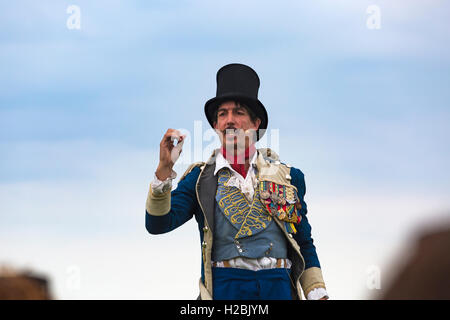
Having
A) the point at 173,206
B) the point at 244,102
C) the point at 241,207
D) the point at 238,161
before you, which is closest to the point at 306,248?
the point at 241,207

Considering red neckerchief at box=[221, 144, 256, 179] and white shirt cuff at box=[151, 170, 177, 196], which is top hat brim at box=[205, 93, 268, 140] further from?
white shirt cuff at box=[151, 170, 177, 196]

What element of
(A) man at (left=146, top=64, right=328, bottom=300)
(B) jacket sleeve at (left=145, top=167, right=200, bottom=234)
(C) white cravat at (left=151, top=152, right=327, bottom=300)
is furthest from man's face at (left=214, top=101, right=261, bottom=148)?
(B) jacket sleeve at (left=145, top=167, right=200, bottom=234)

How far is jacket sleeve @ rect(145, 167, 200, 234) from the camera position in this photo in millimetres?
4829

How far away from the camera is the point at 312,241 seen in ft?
18.1

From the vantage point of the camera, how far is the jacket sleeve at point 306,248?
5273 millimetres

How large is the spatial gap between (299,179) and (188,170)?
1.00 m

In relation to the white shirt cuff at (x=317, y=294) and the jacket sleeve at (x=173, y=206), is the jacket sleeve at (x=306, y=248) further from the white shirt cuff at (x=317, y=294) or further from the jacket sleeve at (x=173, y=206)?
the jacket sleeve at (x=173, y=206)

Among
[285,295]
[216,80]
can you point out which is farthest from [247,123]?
[285,295]

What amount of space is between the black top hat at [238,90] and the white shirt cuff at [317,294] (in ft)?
4.67

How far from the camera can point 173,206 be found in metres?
5.15

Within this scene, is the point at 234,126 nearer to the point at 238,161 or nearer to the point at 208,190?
the point at 238,161

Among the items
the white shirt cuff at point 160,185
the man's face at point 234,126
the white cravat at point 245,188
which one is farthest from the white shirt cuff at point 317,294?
the white shirt cuff at point 160,185

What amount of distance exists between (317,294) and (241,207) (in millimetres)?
953

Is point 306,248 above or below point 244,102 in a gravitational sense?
below
